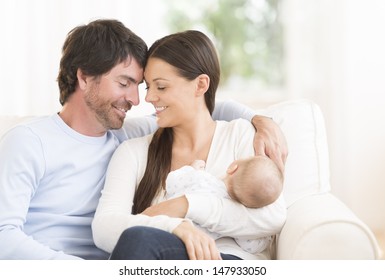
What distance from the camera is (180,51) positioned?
6.40 ft

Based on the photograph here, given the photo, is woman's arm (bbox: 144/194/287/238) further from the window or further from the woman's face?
the window

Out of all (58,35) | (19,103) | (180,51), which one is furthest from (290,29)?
(180,51)

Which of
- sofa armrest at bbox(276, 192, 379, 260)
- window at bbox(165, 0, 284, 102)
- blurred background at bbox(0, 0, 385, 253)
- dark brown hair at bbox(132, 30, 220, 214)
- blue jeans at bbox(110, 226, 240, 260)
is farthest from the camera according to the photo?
window at bbox(165, 0, 284, 102)

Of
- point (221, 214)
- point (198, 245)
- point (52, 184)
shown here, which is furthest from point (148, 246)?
point (52, 184)

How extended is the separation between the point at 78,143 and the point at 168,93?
1.18ft

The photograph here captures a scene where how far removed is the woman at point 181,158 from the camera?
1.77 meters

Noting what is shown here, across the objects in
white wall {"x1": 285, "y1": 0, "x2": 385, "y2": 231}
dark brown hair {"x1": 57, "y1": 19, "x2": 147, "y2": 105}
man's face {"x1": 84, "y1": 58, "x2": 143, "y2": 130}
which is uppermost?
dark brown hair {"x1": 57, "y1": 19, "x2": 147, "y2": 105}

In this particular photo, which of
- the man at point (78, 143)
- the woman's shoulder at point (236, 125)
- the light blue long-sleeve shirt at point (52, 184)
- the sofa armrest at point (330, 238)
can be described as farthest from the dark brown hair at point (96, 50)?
the sofa armrest at point (330, 238)

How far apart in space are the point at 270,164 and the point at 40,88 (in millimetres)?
2400

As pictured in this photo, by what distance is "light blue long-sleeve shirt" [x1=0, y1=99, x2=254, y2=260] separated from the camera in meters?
1.80

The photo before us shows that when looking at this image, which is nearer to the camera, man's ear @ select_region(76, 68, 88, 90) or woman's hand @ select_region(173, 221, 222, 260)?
woman's hand @ select_region(173, 221, 222, 260)

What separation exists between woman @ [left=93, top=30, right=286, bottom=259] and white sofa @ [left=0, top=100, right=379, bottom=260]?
0.35 feet

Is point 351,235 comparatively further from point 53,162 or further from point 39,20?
point 39,20

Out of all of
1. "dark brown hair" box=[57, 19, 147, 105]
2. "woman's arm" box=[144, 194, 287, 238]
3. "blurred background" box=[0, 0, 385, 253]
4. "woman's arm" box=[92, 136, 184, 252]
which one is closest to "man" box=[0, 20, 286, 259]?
"dark brown hair" box=[57, 19, 147, 105]
